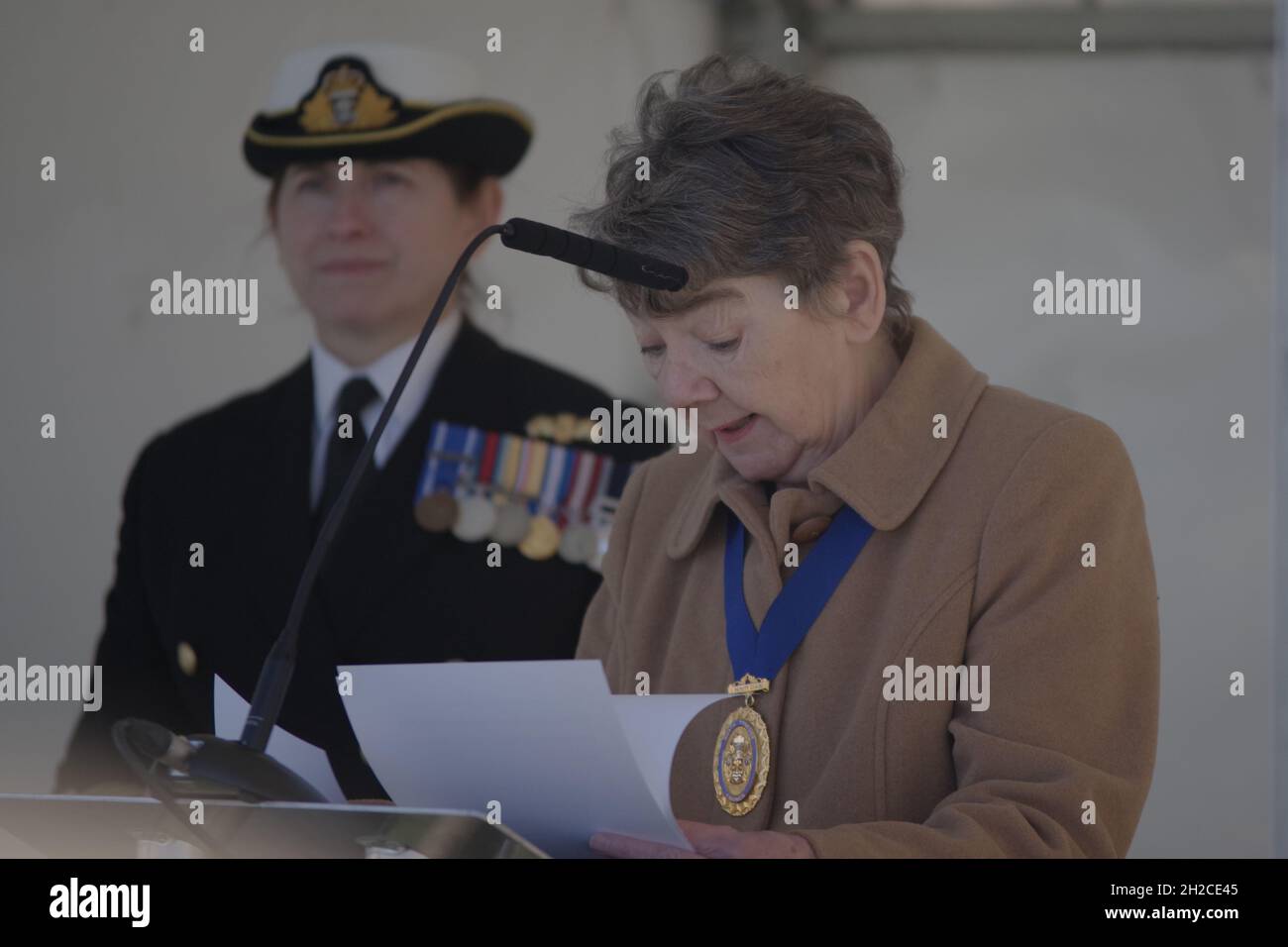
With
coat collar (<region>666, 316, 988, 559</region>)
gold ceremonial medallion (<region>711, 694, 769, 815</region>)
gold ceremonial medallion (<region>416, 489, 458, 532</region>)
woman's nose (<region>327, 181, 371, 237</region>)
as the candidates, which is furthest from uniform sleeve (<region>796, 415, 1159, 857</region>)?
woman's nose (<region>327, 181, 371, 237</region>)

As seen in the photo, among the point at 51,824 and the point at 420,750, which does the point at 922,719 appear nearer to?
the point at 420,750

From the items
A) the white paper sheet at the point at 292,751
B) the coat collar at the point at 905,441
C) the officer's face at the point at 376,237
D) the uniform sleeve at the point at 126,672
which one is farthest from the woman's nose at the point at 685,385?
the uniform sleeve at the point at 126,672

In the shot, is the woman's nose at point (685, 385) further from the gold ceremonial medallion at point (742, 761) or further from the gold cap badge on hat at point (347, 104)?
the gold cap badge on hat at point (347, 104)

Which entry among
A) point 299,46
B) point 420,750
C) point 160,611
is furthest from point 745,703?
point 299,46

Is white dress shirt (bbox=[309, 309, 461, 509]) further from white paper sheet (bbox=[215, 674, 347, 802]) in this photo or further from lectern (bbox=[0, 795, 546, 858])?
lectern (bbox=[0, 795, 546, 858])

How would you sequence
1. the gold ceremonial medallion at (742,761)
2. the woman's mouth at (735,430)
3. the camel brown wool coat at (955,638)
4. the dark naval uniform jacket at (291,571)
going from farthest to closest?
the dark naval uniform jacket at (291,571) → the woman's mouth at (735,430) → the gold ceremonial medallion at (742,761) → the camel brown wool coat at (955,638)

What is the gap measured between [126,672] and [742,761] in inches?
68.8

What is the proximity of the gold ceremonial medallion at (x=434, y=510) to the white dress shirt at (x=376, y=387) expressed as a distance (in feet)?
0.37

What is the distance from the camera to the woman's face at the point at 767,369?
5.66ft

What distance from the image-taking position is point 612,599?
2.02 metres

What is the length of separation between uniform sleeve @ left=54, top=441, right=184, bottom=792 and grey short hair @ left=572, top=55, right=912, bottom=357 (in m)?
1.63

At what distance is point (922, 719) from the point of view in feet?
5.18

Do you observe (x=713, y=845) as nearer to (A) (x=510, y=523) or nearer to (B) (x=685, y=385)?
(B) (x=685, y=385)
